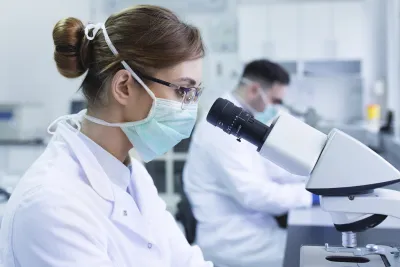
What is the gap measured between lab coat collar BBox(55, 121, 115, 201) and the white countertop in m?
0.72

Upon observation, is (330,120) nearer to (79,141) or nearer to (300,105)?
(300,105)

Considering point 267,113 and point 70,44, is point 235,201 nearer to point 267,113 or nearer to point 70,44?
point 267,113

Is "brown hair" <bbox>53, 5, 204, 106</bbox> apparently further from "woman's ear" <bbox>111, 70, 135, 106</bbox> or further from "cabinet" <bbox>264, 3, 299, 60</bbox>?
"cabinet" <bbox>264, 3, 299, 60</bbox>

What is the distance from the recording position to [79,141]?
3.31 ft

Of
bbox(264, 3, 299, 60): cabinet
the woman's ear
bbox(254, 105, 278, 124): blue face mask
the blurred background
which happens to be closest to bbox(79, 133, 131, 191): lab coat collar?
the woman's ear

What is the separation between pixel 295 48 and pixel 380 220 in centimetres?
477

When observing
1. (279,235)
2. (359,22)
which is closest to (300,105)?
(359,22)

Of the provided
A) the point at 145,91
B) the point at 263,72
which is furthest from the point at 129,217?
the point at 263,72

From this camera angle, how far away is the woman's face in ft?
3.40

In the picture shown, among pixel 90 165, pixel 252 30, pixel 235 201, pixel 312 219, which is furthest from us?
pixel 252 30

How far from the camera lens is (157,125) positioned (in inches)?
42.4

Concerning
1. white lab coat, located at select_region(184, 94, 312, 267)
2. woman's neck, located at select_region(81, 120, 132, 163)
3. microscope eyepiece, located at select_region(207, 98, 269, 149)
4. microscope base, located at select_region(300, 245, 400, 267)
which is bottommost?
white lab coat, located at select_region(184, 94, 312, 267)

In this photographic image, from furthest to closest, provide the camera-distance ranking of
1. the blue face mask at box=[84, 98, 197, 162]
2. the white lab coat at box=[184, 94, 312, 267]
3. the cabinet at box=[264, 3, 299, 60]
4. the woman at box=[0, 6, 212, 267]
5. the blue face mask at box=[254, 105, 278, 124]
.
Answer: the cabinet at box=[264, 3, 299, 60] < the blue face mask at box=[254, 105, 278, 124] < the white lab coat at box=[184, 94, 312, 267] < the blue face mask at box=[84, 98, 197, 162] < the woman at box=[0, 6, 212, 267]

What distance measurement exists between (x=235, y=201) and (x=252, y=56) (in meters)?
3.83
